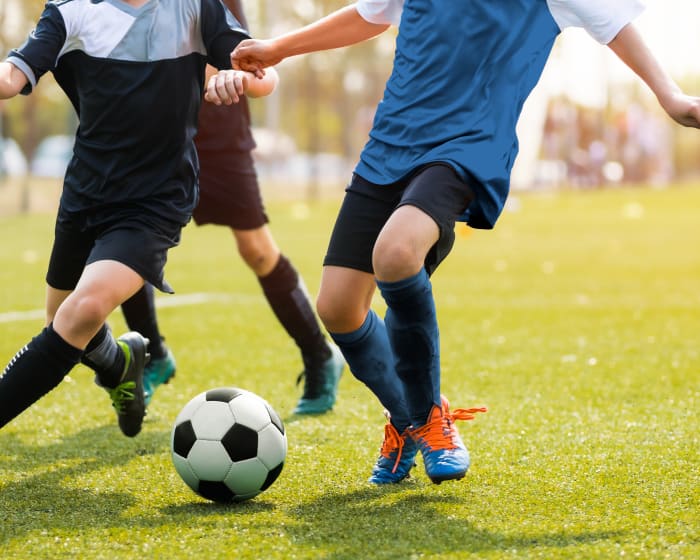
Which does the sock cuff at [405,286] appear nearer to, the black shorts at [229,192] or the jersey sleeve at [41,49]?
the jersey sleeve at [41,49]

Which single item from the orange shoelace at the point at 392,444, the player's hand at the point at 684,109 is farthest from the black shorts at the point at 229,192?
the player's hand at the point at 684,109

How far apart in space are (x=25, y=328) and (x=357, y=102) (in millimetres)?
38678

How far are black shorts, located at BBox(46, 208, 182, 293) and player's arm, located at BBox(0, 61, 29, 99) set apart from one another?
0.45 meters

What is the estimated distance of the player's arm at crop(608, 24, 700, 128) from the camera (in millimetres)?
3247

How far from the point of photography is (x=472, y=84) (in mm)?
3338

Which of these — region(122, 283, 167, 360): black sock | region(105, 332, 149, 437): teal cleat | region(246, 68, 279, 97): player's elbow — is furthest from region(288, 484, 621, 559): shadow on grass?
region(122, 283, 167, 360): black sock

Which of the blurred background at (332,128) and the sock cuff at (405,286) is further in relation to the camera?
the blurred background at (332,128)

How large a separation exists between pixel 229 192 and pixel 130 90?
1.22 metres

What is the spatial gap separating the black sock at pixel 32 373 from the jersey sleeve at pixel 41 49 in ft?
2.58

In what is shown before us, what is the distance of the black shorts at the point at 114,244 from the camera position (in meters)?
3.51

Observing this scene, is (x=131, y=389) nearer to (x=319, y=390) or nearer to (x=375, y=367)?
(x=375, y=367)

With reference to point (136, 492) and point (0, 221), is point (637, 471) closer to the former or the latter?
point (136, 492)

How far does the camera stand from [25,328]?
23.8 feet

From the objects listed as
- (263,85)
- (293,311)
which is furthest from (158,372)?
(263,85)
